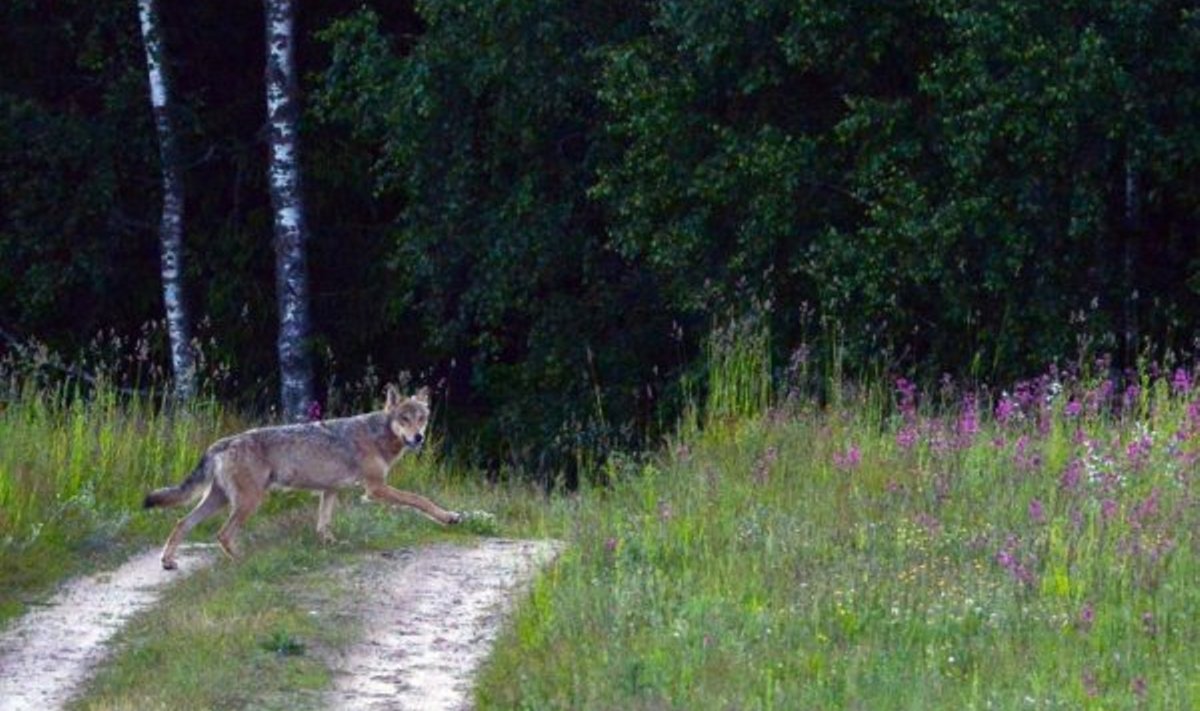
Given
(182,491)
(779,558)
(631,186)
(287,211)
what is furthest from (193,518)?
(287,211)

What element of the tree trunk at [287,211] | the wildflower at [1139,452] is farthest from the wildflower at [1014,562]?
Result: the tree trunk at [287,211]

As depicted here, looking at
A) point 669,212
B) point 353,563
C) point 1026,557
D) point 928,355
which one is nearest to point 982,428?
point 1026,557

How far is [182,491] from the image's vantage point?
14234 millimetres

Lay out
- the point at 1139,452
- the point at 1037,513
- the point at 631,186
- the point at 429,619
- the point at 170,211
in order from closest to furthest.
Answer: the point at 429,619, the point at 1037,513, the point at 1139,452, the point at 631,186, the point at 170,211

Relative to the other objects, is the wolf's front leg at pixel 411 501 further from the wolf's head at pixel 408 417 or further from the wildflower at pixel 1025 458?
the wildflower at pixel 1025 458

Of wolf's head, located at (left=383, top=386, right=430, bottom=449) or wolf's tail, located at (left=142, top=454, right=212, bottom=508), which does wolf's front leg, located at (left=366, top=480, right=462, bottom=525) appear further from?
wolf's tail, located at (left=142, top=454, right=212, bottom=508)

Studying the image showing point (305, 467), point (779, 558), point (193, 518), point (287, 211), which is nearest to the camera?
point (779, 558)

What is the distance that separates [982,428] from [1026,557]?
286cm

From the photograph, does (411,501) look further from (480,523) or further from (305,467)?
(305,467)

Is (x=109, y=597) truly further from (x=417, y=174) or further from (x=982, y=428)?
(x=417, y=174)

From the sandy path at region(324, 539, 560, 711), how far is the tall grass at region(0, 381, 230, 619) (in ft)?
6.35

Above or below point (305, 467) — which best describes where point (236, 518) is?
below

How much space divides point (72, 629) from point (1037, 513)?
4.99 metres

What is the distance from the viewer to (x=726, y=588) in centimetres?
1150
